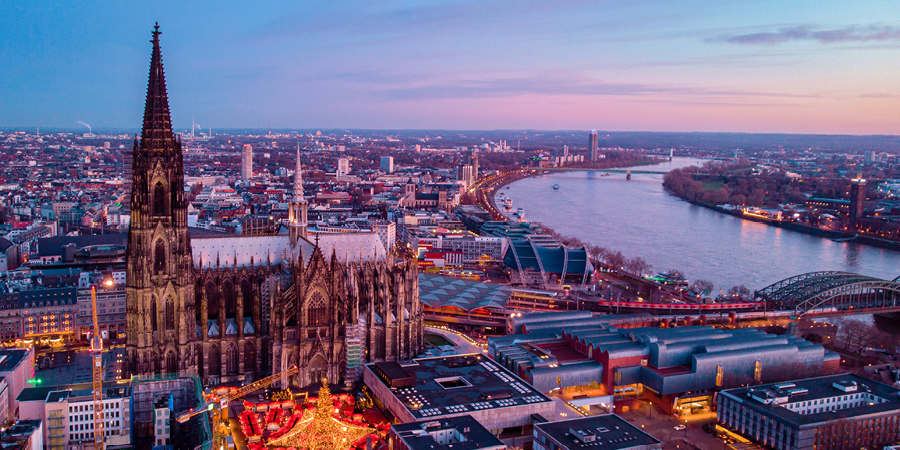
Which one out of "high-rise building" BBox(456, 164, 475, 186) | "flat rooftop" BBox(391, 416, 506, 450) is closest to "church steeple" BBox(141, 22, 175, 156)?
"flat rooftop" BBox(391, 416, 506, 450)

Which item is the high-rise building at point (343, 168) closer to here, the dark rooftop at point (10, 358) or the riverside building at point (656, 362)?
the riverside building at point (656, 362)

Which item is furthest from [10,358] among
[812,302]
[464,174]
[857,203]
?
[464,174]

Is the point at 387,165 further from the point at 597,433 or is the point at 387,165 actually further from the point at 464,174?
the point at 597,433

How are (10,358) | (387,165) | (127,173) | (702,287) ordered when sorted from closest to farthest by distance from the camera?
(10,358) < (702,287) < (127,173) < (387,165)

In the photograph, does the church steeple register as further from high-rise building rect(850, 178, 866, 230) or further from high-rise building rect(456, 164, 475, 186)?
high-rise building rect(456, 164, 475, 186)

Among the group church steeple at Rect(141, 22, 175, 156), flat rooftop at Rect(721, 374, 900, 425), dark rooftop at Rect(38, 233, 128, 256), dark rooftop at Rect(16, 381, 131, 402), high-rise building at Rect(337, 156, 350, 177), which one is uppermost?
church steeple at Rect(141, 22, 175, 156)

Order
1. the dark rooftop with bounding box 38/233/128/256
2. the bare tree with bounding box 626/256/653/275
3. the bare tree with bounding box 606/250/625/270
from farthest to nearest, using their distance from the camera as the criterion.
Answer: the bare tree with bounding box 606/250/625/270, the bare tree with bounding box 626/256/653/275, the dark rooftop with bounding box 38/233/128/256

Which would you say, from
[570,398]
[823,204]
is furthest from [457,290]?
[823,204]
